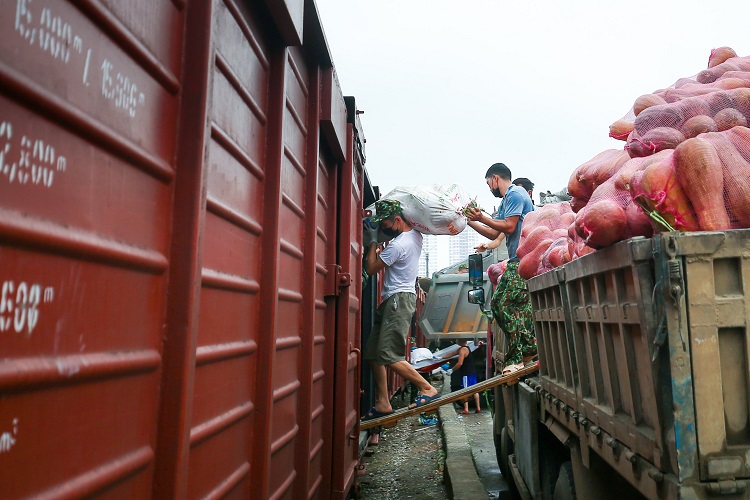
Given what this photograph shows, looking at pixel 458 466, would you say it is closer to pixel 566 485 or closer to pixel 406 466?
pixel 406 466

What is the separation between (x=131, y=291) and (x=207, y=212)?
1.67 feet

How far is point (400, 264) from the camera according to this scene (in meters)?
6.61

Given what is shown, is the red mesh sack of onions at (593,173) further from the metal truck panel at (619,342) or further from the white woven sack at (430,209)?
the white woven sack at (430,209)

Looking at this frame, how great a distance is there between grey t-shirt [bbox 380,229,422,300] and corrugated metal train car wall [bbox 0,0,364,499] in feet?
11.5

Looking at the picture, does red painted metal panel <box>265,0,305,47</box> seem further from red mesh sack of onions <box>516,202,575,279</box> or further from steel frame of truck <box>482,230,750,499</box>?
red mesh sack of onions <box>516,202,575,279</box>

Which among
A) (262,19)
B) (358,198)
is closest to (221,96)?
(262,19)

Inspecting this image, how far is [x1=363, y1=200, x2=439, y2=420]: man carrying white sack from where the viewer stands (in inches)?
250

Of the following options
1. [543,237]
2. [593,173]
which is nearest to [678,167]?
[593,173]

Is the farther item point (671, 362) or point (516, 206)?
point (516, 206)

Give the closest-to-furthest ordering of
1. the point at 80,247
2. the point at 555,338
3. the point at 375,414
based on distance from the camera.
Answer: the point at 80,247 → the point at 555,338 → the point at 375,414

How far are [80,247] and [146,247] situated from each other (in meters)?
0.31

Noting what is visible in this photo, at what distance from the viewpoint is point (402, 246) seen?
6.56m

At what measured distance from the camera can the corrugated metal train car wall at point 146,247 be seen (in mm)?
1066

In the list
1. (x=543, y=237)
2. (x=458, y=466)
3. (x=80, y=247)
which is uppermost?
(x=543, y=237)
